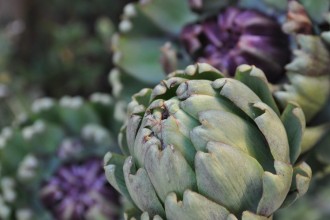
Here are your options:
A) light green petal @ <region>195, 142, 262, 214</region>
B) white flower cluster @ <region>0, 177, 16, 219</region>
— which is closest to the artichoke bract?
light green petal @ <region>195, 142, 262, 214</region>

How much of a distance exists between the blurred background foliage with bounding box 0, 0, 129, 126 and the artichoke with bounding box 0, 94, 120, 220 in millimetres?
283

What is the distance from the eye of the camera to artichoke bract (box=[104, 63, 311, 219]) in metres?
0.85

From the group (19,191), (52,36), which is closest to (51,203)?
(19,191)

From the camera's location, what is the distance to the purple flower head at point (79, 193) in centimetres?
125

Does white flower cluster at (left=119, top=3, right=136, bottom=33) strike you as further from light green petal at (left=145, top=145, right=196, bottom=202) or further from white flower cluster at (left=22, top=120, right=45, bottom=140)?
light green petal at (left=145, top=145, right=196, bottom=202)

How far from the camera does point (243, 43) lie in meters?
1.07

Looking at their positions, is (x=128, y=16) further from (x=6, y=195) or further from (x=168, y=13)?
(x=6, y=195)

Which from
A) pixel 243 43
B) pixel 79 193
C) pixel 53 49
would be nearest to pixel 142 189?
pixel 243 43

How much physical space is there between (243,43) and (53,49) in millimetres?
830

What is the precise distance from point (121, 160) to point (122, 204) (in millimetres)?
300

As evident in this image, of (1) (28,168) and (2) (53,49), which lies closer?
(1) (28,168)

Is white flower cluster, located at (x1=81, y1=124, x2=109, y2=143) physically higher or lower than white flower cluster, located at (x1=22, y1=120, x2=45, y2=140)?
lower

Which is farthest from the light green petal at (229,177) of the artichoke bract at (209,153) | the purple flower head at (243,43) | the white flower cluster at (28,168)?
the white flower cluster at (28,168)

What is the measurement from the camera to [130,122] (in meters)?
0.91
